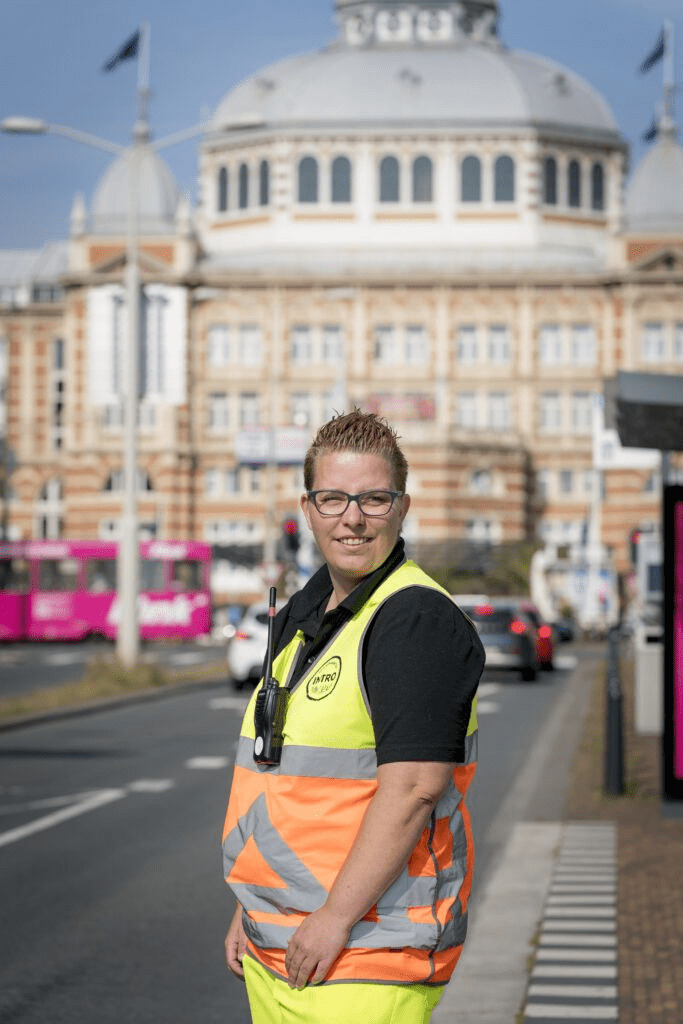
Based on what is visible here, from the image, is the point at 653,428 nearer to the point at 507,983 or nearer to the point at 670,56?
the point at 507,983

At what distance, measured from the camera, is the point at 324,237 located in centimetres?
10100

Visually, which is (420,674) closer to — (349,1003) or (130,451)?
(349,1003)

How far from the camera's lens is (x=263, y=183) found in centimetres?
10350

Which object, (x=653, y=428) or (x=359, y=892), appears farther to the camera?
(x=653, y=428)

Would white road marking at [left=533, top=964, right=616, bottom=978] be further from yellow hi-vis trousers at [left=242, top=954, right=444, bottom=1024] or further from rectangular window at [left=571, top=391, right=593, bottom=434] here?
rectangular window at [left=571, top=391, right=593, bottom=434]

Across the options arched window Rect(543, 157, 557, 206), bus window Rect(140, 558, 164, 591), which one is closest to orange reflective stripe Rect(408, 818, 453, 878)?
bus window Rect(140, 558, 164, 591)

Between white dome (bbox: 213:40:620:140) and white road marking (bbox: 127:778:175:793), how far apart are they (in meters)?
85.3

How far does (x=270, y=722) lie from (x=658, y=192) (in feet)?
326

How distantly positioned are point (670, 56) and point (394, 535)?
99.7m

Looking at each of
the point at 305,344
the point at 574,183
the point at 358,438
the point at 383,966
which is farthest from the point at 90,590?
the point at 383,966

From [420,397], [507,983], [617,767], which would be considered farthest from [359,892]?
[420,397]

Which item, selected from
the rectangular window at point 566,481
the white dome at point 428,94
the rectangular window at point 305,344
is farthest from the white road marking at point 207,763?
the white dome at point 428,94

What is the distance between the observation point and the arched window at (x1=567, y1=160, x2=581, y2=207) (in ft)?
338

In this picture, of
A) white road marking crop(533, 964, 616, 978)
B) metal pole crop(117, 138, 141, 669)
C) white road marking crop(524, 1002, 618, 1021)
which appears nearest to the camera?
white road marking crop(524, 1002, 618, 1021)
